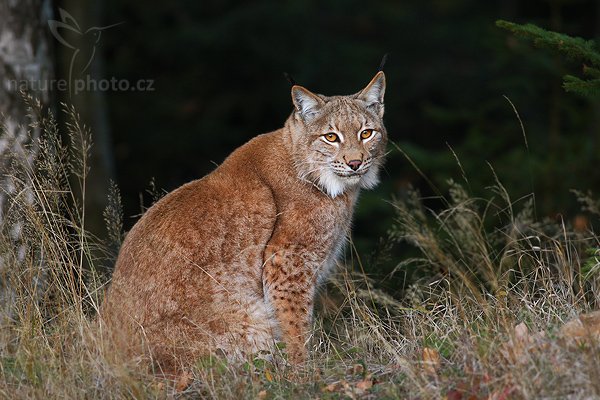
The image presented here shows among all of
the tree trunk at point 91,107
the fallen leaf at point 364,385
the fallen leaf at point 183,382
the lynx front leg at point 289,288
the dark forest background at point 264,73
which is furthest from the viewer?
the dark forest background at point 264,73

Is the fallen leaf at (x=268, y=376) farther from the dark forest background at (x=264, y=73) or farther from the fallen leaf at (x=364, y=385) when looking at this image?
the dark forest background at (x=264, y=73)

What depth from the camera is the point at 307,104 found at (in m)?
6.28

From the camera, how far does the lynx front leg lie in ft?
19.3

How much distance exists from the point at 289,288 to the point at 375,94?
147 cm

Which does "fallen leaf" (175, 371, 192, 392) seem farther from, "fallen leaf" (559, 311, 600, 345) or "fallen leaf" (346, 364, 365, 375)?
"fallen leaf" (559, 311, 600, 345)

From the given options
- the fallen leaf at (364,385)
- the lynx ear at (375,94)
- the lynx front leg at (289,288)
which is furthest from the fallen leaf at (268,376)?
the lynx ear at (375,94)

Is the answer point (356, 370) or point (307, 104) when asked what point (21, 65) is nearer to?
point (307, 104)

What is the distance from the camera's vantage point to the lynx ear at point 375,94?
633cm

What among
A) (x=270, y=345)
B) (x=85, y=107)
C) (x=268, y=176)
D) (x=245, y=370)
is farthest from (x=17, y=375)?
(x=85, y=107)

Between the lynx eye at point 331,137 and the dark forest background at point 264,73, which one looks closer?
the lynx eye at point 331,137

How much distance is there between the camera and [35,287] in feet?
17.2

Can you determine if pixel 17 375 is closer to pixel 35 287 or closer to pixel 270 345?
pixel 35 287

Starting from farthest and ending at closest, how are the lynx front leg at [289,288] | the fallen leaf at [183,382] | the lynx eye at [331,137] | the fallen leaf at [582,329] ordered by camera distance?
the lynx eye at [331,137] < the lynx front leg at [289,288] < the fallen leaf at [183,382] < the fallen leaf at [582,329]

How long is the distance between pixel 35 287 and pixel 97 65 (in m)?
6.88
